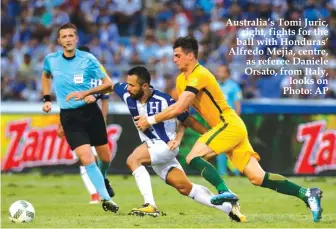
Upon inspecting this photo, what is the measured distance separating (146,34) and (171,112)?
14179 mm

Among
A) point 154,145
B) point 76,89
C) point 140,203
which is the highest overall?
point 76,89

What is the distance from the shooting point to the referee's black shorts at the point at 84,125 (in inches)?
511

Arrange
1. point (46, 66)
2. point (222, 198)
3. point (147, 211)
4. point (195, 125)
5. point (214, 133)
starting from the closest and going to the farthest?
point (222, 198)
point (214, 133)
point (195, 125)
point (147, 211)
point (46, 66)

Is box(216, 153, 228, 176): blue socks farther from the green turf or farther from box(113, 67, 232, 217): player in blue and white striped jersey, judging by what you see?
box(113, 67, 232, 217): player in blue and white striped jersey

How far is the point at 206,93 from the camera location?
11.3 meters

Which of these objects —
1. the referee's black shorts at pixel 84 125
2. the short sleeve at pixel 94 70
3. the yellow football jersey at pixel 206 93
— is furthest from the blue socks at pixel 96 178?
Result: the yellow football jersey at pixel 206 93

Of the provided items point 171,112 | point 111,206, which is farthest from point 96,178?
point 171,112

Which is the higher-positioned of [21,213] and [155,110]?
[155,110]

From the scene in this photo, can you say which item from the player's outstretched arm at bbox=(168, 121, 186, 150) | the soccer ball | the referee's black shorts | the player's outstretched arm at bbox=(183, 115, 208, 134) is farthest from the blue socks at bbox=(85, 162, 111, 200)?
the player's outstretched arm at bbox=(183, 115, 208, 134)

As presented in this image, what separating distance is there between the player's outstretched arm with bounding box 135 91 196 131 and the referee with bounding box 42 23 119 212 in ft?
5.92

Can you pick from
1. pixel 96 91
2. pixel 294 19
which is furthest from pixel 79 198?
pixel 294 19

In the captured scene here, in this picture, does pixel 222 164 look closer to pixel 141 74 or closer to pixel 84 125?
pixel 84 125

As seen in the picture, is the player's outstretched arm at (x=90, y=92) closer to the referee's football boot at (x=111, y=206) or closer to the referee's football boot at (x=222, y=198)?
the referee's football boot at (x=111, y=206)

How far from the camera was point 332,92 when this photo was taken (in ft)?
73.0
